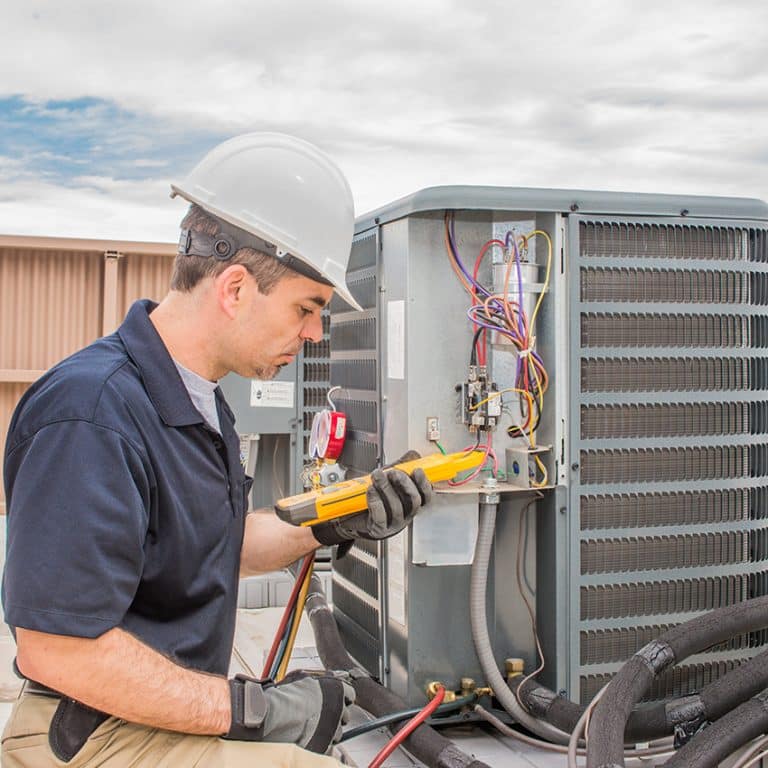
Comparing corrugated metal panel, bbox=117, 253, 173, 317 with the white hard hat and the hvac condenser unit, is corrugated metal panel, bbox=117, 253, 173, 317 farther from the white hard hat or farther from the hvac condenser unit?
the white hard hat

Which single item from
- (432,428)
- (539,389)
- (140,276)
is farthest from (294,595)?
(140,276)

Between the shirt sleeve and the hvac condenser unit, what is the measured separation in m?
1.03

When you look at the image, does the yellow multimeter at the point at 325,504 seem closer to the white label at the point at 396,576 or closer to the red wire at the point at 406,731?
the white label at the point at 396,576

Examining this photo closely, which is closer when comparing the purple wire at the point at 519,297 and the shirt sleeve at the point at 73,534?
the shirt sleeve at the point at 73,534

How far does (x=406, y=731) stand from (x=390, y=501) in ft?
1.94

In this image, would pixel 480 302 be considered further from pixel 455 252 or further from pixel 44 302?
pixel 44 302

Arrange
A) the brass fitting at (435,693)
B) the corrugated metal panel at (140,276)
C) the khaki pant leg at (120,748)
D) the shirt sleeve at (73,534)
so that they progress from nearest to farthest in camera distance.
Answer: the shirt sleeve at (73,534)
the khaki pant leg at (120,748)
the brass fitting at (435,693)
the corrugated metal panel at (140,276)

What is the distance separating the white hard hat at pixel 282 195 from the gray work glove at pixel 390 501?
0.47 metres

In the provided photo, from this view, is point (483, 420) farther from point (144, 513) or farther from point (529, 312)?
point (144, 513)

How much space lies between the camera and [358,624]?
2746mm

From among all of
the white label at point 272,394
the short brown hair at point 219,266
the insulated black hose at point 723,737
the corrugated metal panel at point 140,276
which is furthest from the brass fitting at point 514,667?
the corrugated metal panel at point 140,276

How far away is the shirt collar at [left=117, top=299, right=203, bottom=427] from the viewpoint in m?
1.56

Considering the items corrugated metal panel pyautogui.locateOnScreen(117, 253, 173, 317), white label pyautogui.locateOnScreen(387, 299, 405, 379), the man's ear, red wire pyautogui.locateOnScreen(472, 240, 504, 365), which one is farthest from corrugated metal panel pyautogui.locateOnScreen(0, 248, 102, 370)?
the man's ear

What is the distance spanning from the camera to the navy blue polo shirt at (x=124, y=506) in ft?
4.38
